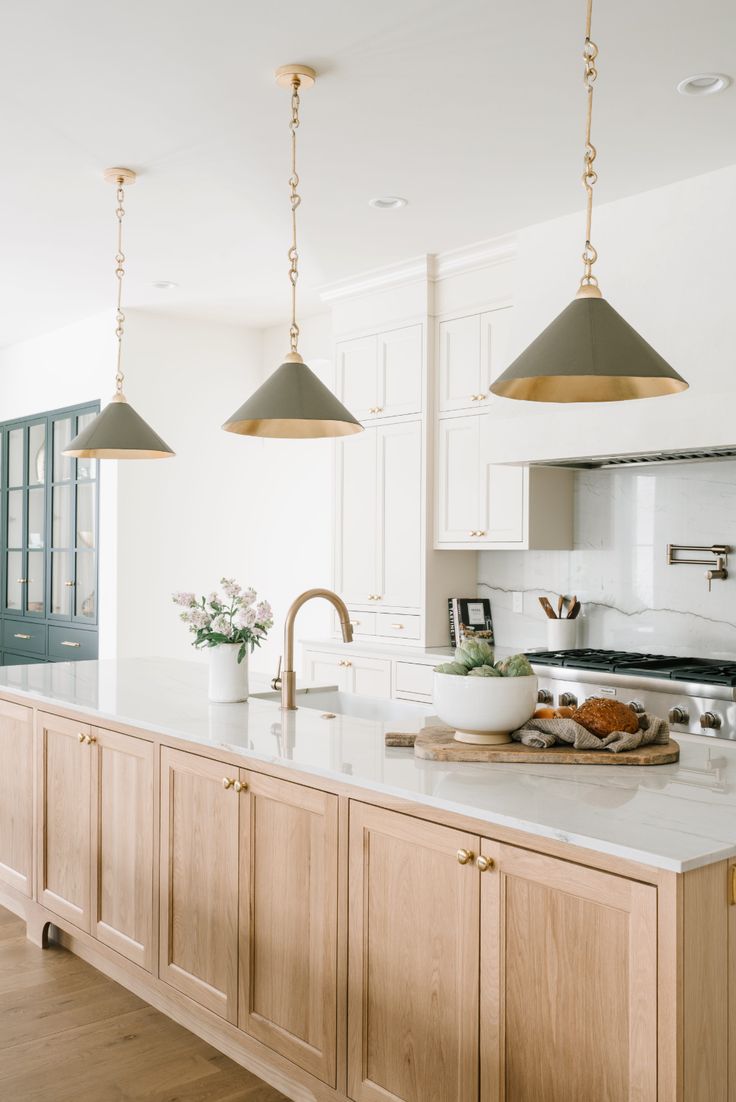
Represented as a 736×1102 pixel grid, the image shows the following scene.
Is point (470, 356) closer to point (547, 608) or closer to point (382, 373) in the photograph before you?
point (382, 373)

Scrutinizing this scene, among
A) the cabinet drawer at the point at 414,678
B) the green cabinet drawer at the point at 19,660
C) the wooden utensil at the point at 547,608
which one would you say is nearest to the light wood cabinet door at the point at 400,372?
the wooden utensil at the point at 547,608

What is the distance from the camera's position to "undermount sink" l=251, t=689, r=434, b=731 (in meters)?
3.20

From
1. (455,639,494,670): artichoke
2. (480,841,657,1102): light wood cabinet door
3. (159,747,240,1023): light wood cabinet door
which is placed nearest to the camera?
(480,841,657,1102): light wood cabinet door

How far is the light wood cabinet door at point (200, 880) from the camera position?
2520 millimetres

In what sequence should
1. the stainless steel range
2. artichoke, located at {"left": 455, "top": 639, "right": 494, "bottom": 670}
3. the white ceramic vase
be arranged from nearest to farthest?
artichoke, located at {"left": 455, "top": 639, "right": 494, "bottom": 670} < the white ceramic vase < the stainless steel range

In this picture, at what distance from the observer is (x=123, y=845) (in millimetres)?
2932

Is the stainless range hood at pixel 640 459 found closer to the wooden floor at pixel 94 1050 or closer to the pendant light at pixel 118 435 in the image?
the pendant light at pixel 118 435

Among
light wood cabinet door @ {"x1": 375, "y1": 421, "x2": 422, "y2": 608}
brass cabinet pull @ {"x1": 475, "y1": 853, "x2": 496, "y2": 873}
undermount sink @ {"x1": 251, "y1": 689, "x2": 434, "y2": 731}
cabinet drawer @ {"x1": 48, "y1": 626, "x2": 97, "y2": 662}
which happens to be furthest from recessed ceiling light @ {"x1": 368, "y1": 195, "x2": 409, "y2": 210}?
cabinet drawer @ {"x1": 48, "y1": 626, "x2": 97, "y2": 662}

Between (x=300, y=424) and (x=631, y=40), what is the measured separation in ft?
4.85

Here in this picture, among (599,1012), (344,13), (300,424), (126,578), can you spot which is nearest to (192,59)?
(344,13)

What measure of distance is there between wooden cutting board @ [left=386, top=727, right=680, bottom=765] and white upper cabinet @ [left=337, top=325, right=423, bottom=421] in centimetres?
294

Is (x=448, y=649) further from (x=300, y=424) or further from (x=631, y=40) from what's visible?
(x=631, y=40)

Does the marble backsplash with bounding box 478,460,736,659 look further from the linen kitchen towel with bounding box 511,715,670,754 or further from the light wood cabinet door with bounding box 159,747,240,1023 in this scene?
the light wood cabinet door with bounding box 159,747,240,1023

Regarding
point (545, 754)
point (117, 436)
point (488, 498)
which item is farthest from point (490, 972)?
point (488, 498)
